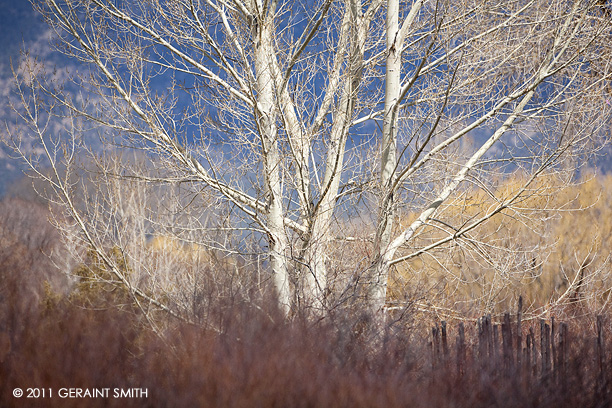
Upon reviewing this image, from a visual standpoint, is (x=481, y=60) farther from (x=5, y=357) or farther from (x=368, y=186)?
(x=5, y=357)

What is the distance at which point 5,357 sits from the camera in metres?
3.05

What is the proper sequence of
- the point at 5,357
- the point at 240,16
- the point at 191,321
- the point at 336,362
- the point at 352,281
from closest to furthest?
the point at 5,357 → the point at 336,362 → the point at 191,321 → the point at 352,281 → the point at 240,16

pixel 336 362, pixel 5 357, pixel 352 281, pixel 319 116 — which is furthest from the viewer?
pixel 319 116

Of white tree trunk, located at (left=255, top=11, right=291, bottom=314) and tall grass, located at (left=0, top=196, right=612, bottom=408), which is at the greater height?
white tree trunk, located at (left=255, top=11, right=291, bottom=314)

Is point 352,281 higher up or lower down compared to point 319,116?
lower down

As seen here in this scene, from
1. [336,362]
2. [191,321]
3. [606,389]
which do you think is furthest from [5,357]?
[606,389]

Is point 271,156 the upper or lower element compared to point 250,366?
upper

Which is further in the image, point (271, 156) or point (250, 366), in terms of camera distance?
point (271, 156)

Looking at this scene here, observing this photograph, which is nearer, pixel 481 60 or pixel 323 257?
pixel 323 257

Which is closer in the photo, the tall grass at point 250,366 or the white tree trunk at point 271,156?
the tall grass at point 250,366

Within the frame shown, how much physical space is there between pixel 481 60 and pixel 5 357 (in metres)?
6.71

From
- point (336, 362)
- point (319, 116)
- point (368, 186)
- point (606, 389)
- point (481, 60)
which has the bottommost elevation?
point (606, 389)

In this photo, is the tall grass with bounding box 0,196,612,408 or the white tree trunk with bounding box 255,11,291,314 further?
the white tree trunk with bounding box 255,11,291,314

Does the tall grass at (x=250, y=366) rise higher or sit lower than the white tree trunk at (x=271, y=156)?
lower
